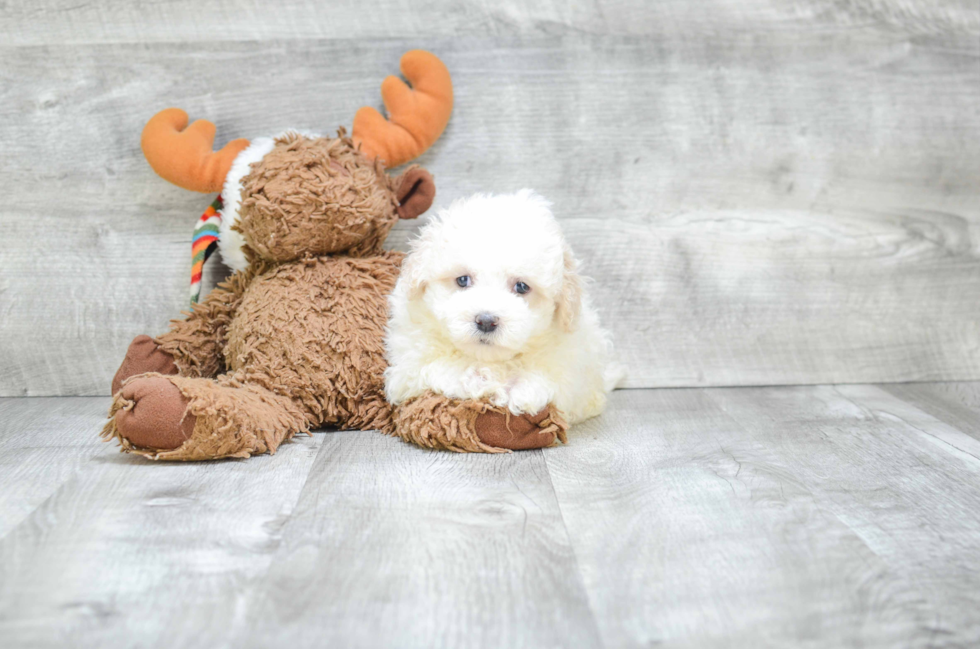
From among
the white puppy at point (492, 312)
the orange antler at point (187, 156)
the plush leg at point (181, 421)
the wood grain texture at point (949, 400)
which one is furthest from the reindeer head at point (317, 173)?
the wood grain texture at point (949, 400)

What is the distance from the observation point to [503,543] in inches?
35.5

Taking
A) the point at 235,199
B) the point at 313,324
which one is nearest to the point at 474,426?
the point at 313,324

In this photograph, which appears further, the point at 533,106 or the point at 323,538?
the point at 533,106

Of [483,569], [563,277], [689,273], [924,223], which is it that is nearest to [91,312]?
[563,277]

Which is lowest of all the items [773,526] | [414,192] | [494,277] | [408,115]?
[773,526]

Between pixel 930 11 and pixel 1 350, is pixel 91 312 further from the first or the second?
pixel 930 11

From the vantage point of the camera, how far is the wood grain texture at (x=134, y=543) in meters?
0.73

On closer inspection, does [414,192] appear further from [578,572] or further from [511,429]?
[578,572]

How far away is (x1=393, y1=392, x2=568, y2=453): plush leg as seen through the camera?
3.93ft

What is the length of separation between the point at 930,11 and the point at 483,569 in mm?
1450

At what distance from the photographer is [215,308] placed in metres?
1.41

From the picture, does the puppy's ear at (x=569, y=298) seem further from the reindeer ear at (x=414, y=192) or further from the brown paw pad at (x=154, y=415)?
the brown paw pad at (x=154, y=415)

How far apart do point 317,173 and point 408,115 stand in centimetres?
25

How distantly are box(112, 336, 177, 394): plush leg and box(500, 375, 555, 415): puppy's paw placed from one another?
60cm
